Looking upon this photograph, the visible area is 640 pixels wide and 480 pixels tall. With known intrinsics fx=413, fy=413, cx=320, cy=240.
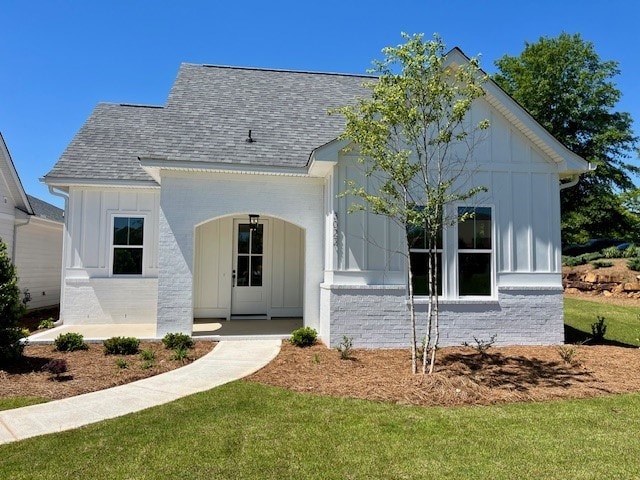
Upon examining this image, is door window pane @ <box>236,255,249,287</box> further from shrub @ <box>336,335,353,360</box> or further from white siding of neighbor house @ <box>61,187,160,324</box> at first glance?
shrub @ <box>336,335,353,360</box>

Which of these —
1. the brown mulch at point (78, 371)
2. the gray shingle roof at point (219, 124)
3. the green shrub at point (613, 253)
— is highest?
the gray shingle roof at point (219, 124)

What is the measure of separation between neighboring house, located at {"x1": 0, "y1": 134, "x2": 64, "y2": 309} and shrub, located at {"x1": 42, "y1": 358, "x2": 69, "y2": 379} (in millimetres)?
7248

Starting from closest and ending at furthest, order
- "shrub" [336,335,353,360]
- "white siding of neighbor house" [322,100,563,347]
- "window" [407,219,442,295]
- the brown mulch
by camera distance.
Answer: the brown mulch, "shrub" [336,335,353,360], "white siding of neighbor house" [322,100,563,347], "window" [407,219,442,295]

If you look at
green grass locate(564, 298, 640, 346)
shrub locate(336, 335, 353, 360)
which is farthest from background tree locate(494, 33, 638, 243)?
shrub locate(336, 335, 353, 360)

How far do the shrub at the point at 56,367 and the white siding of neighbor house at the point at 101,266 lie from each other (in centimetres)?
395

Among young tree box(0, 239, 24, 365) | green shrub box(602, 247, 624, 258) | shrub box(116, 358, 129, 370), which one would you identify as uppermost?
green shrub box(602, 247, 624, 258)

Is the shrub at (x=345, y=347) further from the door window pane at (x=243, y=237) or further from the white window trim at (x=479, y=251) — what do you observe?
the door window pane at (x=243, y=237)

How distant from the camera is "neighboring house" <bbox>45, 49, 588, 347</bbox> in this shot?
8.60m

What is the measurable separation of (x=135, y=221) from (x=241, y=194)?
3.84 m

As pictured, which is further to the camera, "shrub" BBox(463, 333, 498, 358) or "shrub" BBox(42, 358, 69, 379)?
"shrub" BBox(463, 333, 498, 358)

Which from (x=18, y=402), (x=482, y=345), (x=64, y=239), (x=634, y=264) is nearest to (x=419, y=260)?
(x=482, y=345)

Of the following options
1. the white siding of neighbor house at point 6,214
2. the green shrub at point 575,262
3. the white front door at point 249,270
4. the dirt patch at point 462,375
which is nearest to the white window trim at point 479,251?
the dirt patch at point 462,375

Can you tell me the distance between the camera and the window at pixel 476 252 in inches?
353

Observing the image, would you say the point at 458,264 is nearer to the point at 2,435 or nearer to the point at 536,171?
the point at 536,171
